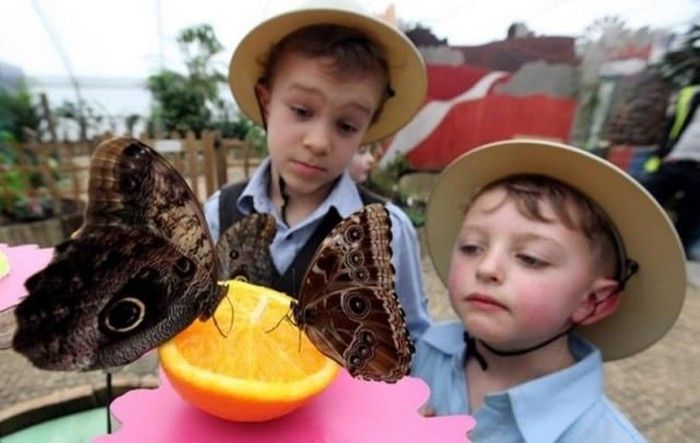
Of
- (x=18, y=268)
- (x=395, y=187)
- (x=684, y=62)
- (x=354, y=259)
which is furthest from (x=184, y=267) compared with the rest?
(x=684, y=62)

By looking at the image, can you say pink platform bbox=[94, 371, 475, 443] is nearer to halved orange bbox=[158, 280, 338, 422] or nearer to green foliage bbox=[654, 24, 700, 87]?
halved orange bbox=[158, 280, 338, 422]

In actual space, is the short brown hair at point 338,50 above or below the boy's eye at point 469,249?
above

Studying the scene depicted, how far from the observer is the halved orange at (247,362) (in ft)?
1.63

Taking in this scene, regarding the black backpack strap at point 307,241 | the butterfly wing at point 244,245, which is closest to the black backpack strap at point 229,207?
the black backpack strap at point 307,241

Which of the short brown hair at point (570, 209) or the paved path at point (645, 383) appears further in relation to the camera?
the paved path at point (645, 383)

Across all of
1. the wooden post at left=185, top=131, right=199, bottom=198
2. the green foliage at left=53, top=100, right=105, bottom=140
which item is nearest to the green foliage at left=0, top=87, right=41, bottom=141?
the green foliage at left=53, top=100, right=105, bottom=140

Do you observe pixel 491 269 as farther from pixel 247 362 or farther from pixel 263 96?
pixel 263 96

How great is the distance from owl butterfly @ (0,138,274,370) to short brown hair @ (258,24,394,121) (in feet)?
2.03

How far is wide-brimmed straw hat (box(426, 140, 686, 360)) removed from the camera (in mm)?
874

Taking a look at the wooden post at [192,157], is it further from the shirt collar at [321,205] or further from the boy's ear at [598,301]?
the boy's ear at [598,301]

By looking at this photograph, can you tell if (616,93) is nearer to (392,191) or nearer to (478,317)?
(392,191)

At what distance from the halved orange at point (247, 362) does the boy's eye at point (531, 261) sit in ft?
1.41

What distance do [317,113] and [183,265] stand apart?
0.61m

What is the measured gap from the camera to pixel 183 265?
506mm
